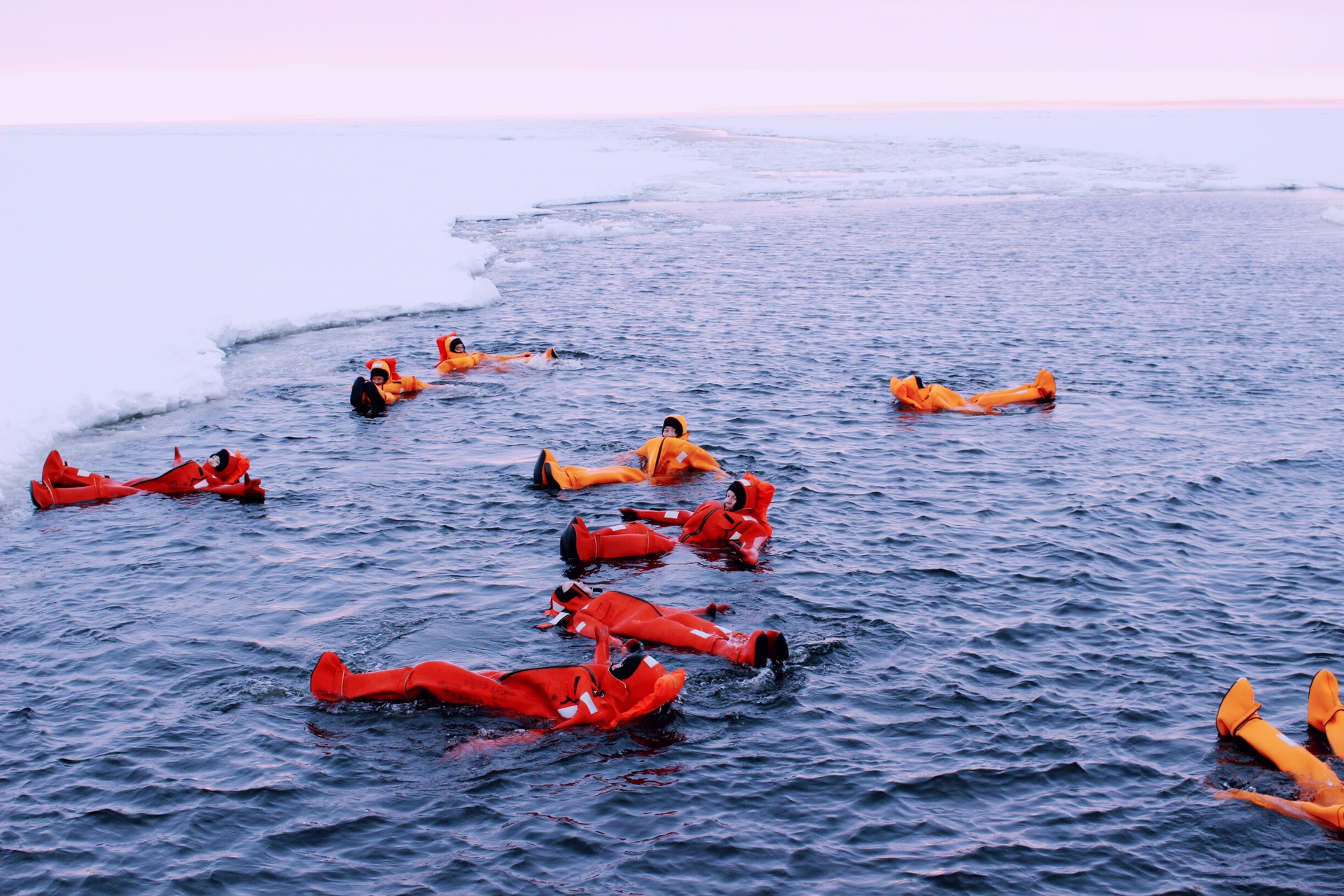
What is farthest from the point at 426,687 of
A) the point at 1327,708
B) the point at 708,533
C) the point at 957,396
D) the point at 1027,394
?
the point at 1027,394

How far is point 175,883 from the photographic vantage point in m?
7.05

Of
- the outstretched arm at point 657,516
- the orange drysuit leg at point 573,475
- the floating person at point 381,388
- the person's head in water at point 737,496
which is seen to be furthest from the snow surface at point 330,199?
the person's head in water at point 737,496

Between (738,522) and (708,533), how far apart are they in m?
0.39

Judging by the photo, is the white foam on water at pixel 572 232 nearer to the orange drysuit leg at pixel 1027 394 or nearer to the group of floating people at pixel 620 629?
the orange drysuit leg at pixel 1027 394

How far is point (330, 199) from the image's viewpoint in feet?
140

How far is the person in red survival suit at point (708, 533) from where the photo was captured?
475 inches

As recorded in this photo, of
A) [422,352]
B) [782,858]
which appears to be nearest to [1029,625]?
[782,858]

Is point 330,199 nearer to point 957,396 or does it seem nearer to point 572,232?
point 572,232

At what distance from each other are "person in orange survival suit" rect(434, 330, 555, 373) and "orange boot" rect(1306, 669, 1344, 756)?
14.8 metres

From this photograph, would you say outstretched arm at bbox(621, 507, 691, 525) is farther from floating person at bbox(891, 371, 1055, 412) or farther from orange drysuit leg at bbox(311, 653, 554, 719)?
floating person at bbox(891, 371, 1055, 412)

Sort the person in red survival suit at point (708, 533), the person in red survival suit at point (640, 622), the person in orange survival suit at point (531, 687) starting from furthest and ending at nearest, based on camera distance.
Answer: the person in red survival suit at point (708, 533), the person in red survival suit at point (640, 622), the person in orange survival suit at point (531, 687)

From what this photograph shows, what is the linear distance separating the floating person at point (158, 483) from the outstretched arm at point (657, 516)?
4.79 metres

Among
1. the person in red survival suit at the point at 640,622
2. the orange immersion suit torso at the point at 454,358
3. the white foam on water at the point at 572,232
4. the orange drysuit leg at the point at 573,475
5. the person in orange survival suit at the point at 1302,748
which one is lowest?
the person in orange survival suit at the point at 1302,748

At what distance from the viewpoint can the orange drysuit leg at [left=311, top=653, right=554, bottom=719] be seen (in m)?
8.94
